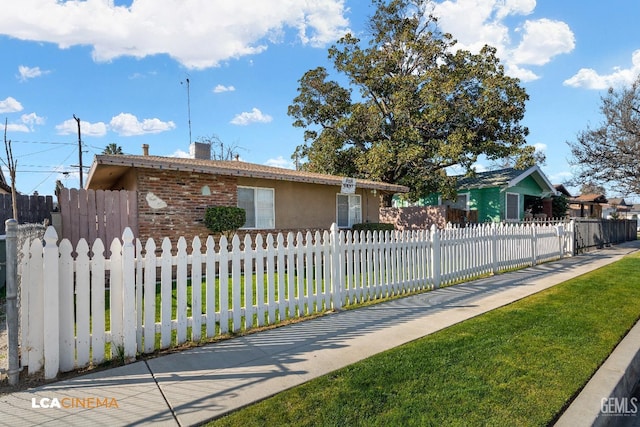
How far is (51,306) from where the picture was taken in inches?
129

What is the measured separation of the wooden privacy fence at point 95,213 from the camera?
25.1 ft

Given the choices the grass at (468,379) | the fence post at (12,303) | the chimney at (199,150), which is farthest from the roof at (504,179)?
the fence post at (12,303)

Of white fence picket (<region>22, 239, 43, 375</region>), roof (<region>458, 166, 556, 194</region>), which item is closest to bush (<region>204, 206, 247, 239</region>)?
white fence picket (<region>22, 239, 43, 375</region>)

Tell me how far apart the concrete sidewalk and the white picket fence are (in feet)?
0.99

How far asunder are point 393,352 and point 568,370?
1658 millimetres

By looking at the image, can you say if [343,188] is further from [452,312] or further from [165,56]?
[165,56]

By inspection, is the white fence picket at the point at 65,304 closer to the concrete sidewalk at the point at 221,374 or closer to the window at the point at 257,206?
the concrete sidewalk at the point at 221,374

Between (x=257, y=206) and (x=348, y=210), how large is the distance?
410cm

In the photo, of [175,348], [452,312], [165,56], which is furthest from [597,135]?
[175,348]

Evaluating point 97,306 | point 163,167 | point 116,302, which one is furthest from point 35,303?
point 163,167

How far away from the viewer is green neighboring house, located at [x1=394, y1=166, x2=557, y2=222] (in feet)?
64.2

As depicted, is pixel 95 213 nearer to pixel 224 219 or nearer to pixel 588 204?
pixel 224 219

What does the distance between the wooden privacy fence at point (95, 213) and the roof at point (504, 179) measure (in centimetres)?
1559

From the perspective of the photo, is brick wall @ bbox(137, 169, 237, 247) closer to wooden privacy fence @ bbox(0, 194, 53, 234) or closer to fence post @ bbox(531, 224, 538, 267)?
wooden privacy fence @ bbox(0, 194, 53, 234)
